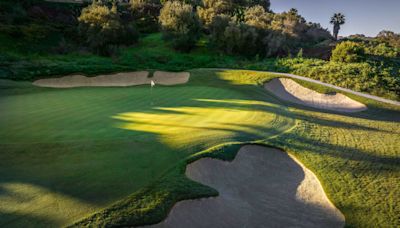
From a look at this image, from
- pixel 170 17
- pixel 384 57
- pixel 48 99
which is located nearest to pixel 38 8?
pixel 170 17

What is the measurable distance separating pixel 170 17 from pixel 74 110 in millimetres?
34850

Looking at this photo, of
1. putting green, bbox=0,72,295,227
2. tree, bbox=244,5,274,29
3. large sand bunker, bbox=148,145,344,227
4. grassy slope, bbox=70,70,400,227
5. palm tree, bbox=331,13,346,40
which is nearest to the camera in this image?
putting green, bbox=0,72,295,227

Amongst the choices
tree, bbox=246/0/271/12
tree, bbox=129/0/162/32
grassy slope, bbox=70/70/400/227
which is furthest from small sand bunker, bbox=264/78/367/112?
tree, bbox=246/0/271/12

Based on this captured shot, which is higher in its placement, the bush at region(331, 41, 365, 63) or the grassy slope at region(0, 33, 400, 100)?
the bush at region(331, 41, 365, 63)

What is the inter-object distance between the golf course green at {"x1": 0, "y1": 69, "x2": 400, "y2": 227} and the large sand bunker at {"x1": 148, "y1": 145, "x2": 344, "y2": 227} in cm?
37

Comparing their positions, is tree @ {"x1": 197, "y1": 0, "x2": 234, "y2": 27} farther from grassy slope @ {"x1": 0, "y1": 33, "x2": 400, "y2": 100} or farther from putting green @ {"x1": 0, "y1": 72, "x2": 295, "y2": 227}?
putting green @ {"x1": 0, "y1": 72, "x2": 295, "y2": 227}

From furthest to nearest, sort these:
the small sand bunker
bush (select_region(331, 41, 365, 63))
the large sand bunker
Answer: bush (select_region(331, 41, 365, 63)), the small sand bunker, the large sand bunker

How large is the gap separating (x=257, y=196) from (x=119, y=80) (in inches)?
867

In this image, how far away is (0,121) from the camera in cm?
1195

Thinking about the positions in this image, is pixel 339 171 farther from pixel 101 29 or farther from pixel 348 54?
pixel 101 29

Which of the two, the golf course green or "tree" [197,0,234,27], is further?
"tree" [197,0,234,27]

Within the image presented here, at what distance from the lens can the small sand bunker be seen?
76.5 feet

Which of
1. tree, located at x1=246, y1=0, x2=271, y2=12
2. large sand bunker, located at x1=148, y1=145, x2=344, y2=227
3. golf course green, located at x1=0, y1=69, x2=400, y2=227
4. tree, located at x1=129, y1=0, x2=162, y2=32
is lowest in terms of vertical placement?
large sand bunker, located at x1=148, y1=145, x2=344, y2=227

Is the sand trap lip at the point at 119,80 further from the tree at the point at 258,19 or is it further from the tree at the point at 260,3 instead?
the tree at the point at 260,3
